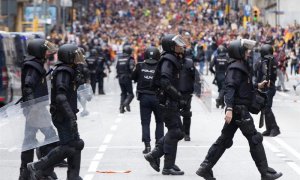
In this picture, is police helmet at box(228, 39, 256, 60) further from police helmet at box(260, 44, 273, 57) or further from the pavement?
police helmet at box(260, 44, 273, 57)

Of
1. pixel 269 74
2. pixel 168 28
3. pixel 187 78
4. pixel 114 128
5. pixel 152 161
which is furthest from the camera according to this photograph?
pixel 168 28

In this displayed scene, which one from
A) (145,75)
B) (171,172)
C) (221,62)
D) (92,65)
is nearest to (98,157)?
(145,75)

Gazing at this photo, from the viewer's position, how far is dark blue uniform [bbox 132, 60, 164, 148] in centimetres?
1638

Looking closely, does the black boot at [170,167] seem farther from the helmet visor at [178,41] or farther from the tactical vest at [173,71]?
the helmet visor at [178,41]

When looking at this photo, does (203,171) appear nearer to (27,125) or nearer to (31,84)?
(27,125)

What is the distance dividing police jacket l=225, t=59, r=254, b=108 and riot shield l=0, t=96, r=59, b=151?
7.13ft

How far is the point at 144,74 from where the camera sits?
55.9 feet

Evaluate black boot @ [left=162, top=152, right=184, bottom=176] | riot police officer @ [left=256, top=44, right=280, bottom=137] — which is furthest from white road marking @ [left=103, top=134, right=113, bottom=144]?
black boot @ [left=162, top=152, right=184, bottom=176]

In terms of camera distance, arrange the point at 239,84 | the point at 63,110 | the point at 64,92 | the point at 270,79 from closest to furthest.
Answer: the point at 63,110
the point at 64,92
the point at 239,84
the point at 270,79

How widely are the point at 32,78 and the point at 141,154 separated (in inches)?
166

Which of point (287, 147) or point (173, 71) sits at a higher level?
point (173, 71)

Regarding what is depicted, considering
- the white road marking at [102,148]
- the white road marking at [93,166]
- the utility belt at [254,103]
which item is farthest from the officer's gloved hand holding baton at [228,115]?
the white road marking at [102,148]

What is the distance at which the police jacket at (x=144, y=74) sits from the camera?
16672mm

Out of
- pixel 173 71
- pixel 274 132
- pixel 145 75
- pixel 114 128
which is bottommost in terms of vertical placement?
pixel 114 128
